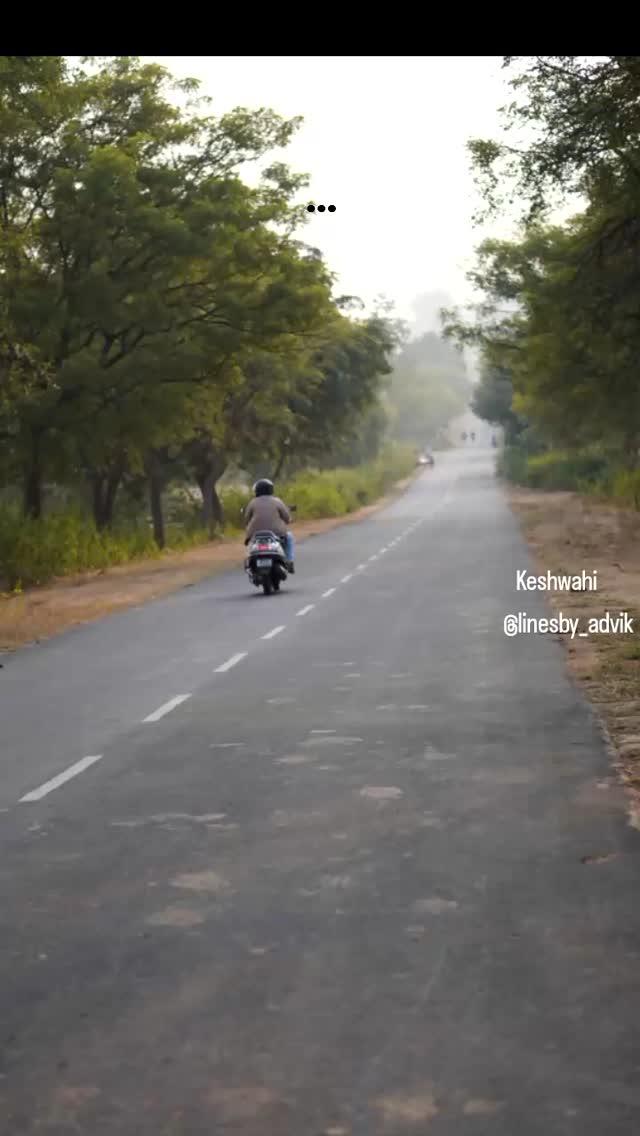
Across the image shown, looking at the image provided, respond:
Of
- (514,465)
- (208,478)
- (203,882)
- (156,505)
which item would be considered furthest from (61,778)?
(514,465)

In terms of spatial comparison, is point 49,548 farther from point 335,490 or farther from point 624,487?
point 335,490

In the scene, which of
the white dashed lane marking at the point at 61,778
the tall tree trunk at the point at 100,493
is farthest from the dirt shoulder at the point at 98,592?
the white dashed lane marking at the point at 61,778

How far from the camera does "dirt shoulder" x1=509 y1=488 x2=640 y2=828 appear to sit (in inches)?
457

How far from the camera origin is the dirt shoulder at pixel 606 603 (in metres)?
11.6

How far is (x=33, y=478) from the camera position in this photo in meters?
37.5

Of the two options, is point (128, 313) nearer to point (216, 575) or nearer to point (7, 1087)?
point (216, 575)

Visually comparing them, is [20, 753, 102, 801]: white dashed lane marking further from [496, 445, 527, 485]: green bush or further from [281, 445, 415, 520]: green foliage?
[496, 445, 527, 485]: green bush

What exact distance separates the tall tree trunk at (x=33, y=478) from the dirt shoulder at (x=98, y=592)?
7.99 ft

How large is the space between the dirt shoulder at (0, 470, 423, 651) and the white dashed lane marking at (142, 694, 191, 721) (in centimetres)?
649

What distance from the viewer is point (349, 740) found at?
11.6 meters

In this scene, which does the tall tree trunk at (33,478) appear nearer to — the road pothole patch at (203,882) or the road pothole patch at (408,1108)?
the road pothole patch at (203,882)

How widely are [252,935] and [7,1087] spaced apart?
68.6 inches

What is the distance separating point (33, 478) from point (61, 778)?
→ 1092 inches
